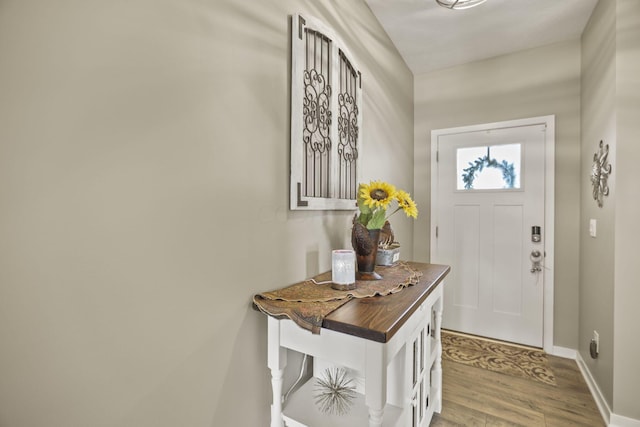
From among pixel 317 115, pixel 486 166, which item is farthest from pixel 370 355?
pixel 486 166

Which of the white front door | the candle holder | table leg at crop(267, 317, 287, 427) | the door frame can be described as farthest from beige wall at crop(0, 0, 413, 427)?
the door frame

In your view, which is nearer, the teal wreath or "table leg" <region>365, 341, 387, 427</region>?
"table leg" <region>365, 341, 387, 427</region>

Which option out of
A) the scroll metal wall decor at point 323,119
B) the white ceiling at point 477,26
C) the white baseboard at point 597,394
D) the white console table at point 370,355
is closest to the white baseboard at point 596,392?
the white baseboard at point 597,394

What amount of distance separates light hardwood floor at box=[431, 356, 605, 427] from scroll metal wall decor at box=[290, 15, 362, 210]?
1410mm

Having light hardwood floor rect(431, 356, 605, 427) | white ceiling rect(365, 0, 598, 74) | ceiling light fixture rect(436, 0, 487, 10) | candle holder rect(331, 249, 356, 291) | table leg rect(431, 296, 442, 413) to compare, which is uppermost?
white ceiling rect(365, 0, 598, 74)

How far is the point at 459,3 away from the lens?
1.98 meters

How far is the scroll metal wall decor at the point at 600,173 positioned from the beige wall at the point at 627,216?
156 millimetres

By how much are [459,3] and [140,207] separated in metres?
2.26

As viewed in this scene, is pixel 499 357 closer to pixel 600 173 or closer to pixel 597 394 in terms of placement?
pixel 597 394

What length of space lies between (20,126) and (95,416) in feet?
2.15

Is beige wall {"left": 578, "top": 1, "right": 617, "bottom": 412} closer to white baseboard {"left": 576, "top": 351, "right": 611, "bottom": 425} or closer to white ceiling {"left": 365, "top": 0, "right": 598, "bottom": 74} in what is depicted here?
white baseboard {"left": 576, "top": 351, "right": 611, "bottom": 425}

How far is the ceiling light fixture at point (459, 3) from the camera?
6.41 feet

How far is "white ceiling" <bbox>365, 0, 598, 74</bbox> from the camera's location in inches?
82.7

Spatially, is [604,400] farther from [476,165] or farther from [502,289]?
[476,165]
